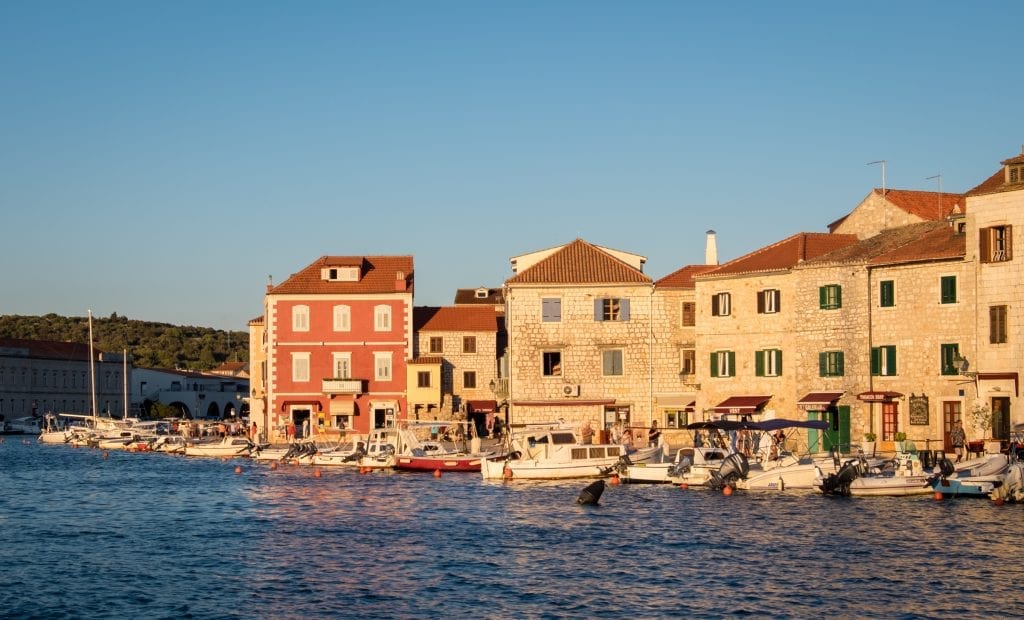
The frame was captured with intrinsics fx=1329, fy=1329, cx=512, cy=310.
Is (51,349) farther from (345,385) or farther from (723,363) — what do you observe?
(723,363)

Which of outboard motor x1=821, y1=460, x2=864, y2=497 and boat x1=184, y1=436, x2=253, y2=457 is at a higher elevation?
outboard motor x1=821, y1=460, x2=864, y2=497

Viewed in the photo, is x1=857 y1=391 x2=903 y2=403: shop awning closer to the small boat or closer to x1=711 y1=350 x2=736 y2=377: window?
x1=711 y1=350 x2=736 y2=377: window

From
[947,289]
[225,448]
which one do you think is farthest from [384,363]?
[947,289]

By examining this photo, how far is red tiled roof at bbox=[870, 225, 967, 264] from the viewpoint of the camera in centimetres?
5581

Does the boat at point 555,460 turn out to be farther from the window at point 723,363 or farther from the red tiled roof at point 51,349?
the red tiled roof at point 51,349

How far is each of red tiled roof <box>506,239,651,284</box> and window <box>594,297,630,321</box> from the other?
103 cm

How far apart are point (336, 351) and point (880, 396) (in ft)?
116

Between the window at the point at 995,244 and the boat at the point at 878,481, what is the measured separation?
11.4 m

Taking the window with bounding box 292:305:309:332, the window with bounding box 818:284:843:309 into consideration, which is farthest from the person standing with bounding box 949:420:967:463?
the window with bounding box 292:305:309:332

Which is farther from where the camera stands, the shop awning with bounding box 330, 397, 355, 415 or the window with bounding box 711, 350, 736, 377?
the shop awning with bounding box 330, 397, 355, 415

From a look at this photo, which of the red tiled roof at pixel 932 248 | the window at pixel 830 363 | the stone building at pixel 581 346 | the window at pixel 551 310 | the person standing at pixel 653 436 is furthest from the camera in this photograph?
the window at pixel 551 310

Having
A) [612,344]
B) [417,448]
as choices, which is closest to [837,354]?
[612,344]

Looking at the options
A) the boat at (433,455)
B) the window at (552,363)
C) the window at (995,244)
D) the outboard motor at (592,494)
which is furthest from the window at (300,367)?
the window at (995,244)

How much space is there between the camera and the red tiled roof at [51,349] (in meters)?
145
